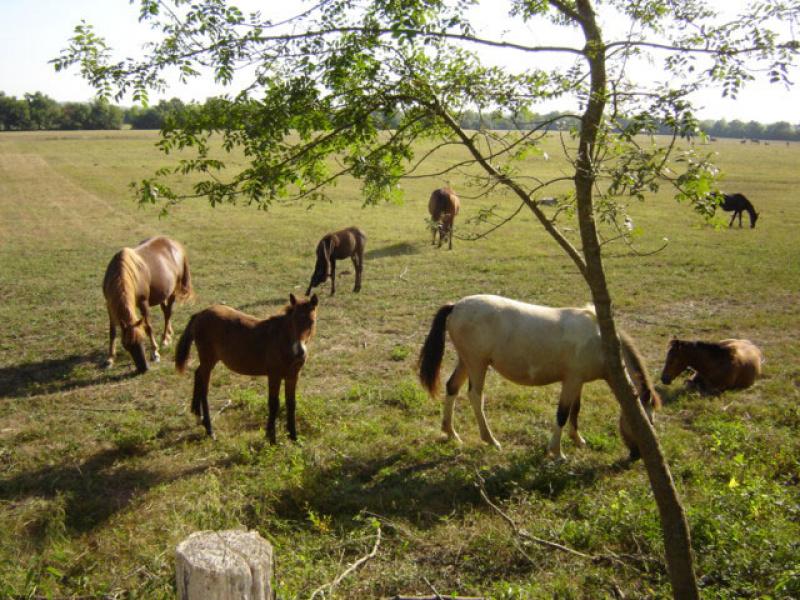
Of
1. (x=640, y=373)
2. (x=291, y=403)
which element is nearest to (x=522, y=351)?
(x=640, y=373)

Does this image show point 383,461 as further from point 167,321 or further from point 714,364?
point 167,321

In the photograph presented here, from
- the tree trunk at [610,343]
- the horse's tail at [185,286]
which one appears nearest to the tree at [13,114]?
the horse's tail at [185,286]

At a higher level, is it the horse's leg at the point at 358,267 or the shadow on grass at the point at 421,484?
the horse's leg at the point at 358,267

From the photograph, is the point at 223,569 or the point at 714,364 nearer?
the point at 223,569

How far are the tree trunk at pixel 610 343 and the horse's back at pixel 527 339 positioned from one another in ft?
8.15

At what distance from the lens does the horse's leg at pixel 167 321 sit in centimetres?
1034

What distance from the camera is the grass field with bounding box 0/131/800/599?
436 cm

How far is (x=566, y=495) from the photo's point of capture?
221 inches

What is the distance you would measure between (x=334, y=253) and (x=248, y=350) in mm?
6881

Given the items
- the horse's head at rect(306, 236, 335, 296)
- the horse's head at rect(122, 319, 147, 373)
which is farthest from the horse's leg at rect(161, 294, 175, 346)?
the horse's head at rect(306, 236, 335, 296)

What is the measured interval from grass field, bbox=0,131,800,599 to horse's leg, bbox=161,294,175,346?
558mm

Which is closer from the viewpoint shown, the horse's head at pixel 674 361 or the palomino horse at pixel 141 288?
the horse's head at pixel 674 361

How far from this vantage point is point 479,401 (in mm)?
6801

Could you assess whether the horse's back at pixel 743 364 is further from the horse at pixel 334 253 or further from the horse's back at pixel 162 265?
the horse's back at pixel 162 265
